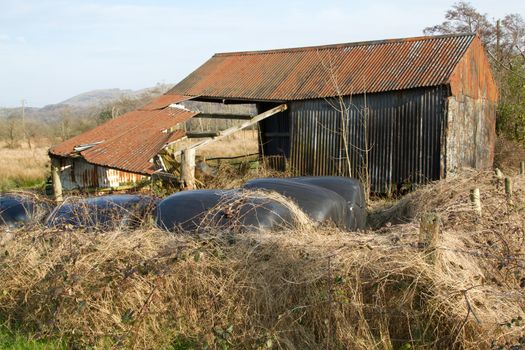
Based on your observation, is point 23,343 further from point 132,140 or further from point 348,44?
point 348,44

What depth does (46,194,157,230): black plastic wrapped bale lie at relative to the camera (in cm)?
672

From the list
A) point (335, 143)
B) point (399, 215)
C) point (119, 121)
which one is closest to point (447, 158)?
point (335, 143)

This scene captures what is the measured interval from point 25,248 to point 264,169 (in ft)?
32.5

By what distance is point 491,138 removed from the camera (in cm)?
1669

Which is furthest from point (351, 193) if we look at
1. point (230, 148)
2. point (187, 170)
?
point (230, 148)

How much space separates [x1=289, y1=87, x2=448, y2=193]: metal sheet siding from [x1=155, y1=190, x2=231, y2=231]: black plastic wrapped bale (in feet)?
22.2

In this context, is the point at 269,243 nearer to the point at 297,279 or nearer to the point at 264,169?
the point at 297,279

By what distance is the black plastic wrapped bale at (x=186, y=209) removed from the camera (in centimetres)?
673

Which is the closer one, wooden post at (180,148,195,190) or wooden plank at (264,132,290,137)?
wooden post at (180,148,195,190)

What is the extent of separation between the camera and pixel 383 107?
44.0 feet

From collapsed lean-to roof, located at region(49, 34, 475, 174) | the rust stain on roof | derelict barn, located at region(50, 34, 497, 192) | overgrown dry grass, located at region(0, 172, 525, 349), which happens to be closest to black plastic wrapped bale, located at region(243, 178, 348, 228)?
overgrown dry grass, located at region(0, 172, 525, 349)

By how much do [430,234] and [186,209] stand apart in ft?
11.0

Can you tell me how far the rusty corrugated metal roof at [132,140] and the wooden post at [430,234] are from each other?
9.21m

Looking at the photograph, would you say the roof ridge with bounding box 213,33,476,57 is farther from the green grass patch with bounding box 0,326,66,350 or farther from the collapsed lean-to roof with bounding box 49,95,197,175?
the green grass patch with bounding box 0,326,66,350
